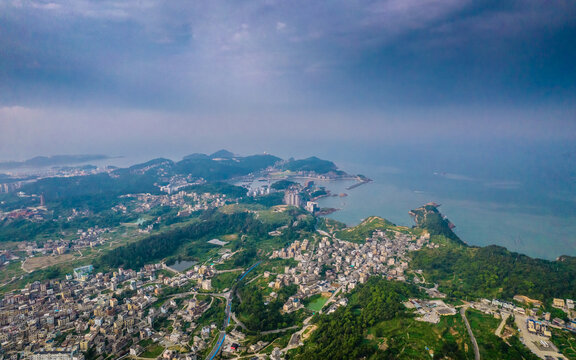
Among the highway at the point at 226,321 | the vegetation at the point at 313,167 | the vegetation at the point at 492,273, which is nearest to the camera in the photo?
the highway at the point at 226,321

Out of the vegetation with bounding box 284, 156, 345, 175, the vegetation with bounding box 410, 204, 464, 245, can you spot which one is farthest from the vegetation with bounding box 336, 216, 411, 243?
the vegetation with bounding box 284, 156, 345, 175

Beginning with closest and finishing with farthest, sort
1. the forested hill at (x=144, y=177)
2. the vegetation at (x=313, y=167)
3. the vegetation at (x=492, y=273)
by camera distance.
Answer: the vegetation at (x=492, y=273), the forested hill at (x=144, y=177), the vegetation at (x=313, y=167)

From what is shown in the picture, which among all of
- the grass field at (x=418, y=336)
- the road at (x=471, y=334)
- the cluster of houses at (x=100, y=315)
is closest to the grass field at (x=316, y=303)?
the grass field at (x=418, y=336)

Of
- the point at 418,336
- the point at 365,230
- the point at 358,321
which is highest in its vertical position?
the point at 418,336

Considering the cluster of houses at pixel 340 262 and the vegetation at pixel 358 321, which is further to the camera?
the cluster of houses at pixel 340 262

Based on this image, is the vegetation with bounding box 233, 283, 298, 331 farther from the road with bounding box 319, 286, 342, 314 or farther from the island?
the road with bounding box 319, 286, 342, 314

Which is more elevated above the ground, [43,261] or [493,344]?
[493,344]

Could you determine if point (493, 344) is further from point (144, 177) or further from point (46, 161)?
point (46, 161)

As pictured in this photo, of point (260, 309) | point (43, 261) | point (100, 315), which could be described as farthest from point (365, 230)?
point (43, 261)

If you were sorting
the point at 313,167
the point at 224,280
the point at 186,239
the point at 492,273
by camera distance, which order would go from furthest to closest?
the point at 313,167, the point at 186,239, the point at 224,280, the point at 492,273

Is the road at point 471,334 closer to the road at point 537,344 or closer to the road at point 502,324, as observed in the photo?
the road at point 502,324
